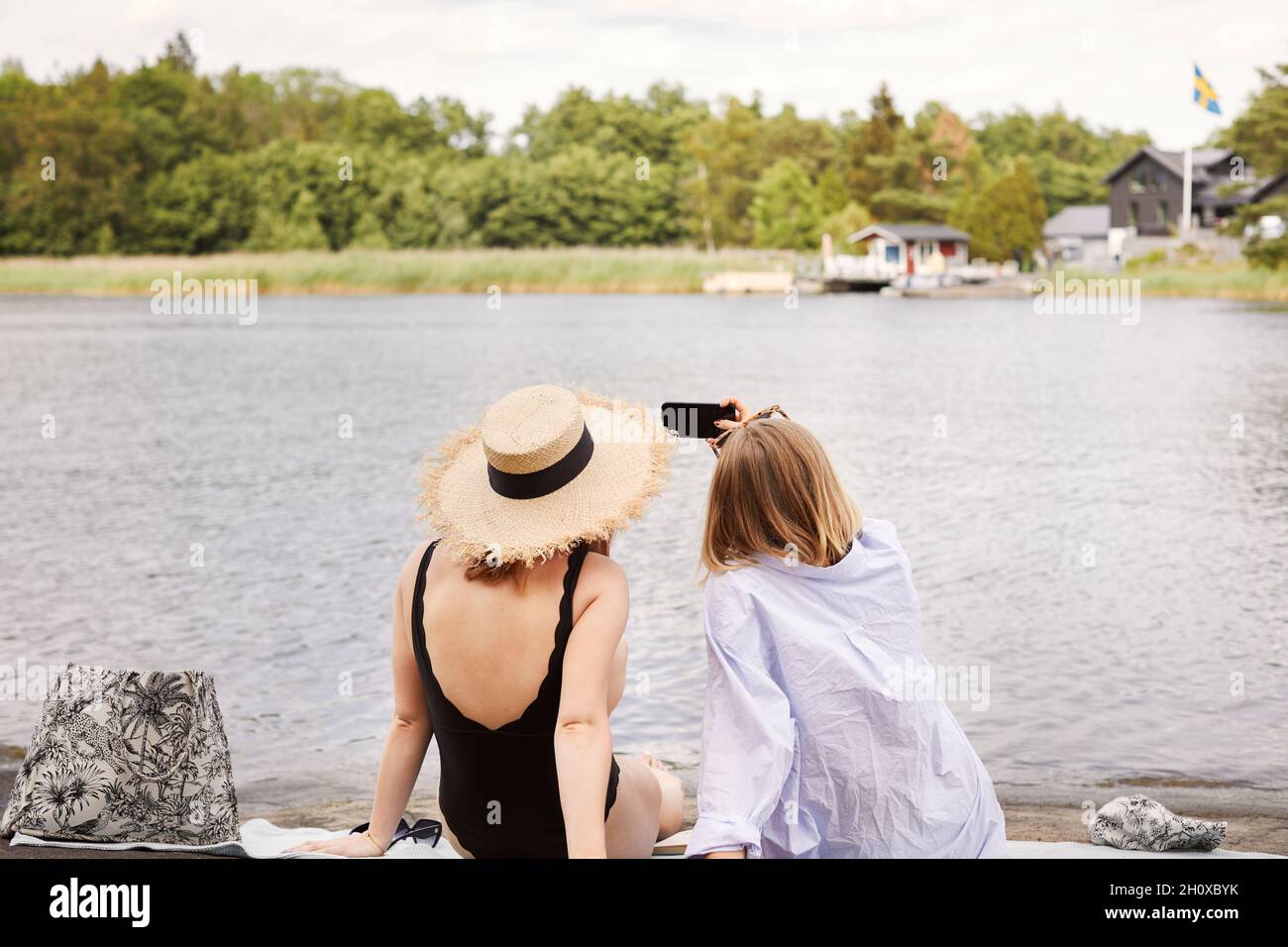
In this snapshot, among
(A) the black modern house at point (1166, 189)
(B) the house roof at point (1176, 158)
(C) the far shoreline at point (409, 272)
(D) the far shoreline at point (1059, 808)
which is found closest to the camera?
(D) the far shoreline at point (1059, 808)

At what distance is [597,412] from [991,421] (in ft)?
56.5

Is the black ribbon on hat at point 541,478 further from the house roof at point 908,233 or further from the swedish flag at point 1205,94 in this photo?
the house roof at point 908,233

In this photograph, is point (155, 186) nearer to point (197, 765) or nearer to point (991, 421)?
point (991, 421)

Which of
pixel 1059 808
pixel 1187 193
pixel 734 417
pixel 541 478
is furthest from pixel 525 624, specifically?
pixel 1187 193

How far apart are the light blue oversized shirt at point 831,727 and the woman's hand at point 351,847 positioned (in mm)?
795

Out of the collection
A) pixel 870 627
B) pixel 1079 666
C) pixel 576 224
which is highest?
pixel 576 224

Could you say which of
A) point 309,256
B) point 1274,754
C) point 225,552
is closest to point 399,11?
point 309,256

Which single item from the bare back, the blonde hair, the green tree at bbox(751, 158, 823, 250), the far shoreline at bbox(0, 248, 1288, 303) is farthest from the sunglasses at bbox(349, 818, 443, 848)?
the green tree at bbox(751, 158, 823, 250)

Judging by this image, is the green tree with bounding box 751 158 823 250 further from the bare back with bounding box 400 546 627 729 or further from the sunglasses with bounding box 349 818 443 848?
the bare back with bounding box 400 546 627 729

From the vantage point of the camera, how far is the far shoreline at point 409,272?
189 ft

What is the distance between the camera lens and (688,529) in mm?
11711

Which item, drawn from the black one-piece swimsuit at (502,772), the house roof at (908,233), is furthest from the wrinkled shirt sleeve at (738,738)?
the house roof at (908,233)

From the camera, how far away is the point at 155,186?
6831cm

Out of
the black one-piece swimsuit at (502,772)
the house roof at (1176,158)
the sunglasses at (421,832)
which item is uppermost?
the house roof at (1176,158)
